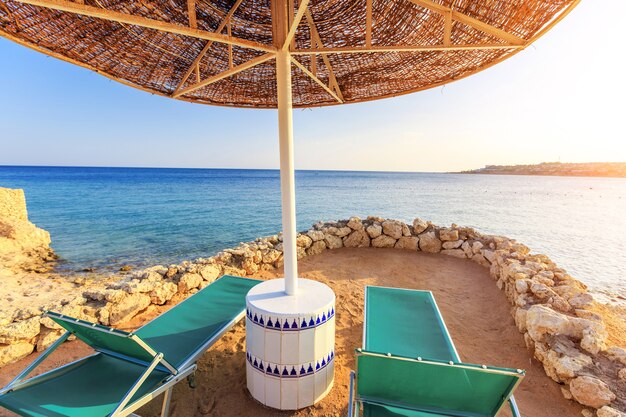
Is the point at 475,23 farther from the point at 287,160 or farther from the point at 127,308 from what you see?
the point at 127,308

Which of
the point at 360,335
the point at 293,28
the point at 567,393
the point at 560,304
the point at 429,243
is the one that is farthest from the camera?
the point at 429,243

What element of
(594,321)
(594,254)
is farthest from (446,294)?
(594,254)

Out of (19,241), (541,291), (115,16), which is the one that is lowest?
(19,241)

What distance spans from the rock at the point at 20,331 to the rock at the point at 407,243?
17.2ft

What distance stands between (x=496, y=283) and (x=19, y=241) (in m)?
13.2

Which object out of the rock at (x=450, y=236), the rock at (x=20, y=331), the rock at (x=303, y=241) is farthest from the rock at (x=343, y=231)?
the rock at (x=20, y=331)

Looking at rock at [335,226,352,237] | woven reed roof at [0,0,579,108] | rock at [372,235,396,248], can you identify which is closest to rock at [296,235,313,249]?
rock at [335,226,352,237]

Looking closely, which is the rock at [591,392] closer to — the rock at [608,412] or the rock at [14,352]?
the rock at [608,412]

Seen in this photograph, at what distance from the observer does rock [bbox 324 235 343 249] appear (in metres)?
5.71

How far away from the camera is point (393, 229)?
5.75 metres

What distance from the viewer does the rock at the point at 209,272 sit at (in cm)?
420

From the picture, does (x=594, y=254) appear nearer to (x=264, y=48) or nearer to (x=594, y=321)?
(x=594, y=321)

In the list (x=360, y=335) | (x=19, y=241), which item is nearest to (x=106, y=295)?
(x=360, y=335)

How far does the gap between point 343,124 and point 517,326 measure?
28.2 m
